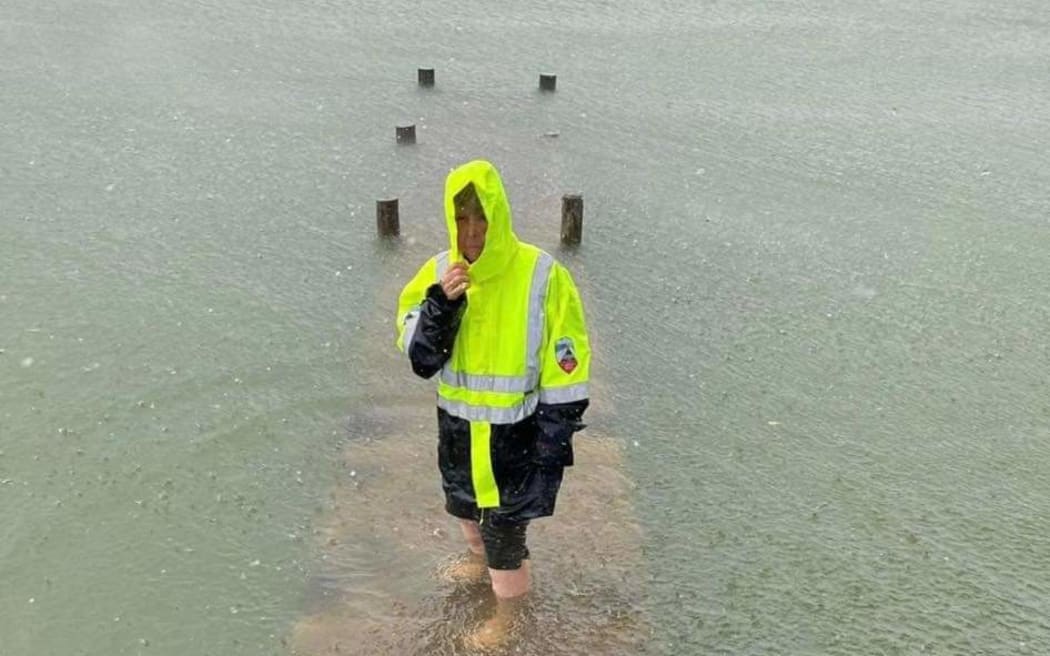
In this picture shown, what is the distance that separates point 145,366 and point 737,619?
371 cm

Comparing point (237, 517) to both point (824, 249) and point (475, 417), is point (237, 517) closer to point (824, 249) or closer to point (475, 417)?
point (475, 417)

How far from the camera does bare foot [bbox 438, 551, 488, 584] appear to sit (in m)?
4.62

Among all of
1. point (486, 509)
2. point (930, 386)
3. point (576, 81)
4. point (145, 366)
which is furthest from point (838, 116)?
point (486, 509)

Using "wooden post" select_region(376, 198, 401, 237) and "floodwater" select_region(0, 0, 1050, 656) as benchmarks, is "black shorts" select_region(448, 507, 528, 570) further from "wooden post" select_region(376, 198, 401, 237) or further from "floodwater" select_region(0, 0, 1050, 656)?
"wooden post" select_region(376, 198, 401, 237)

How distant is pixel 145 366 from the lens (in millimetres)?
6293

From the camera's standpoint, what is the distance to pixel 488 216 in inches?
137

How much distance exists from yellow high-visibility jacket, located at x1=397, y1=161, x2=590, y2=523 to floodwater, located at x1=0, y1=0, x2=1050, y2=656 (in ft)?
2.88

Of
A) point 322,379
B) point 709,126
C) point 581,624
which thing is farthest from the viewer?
point 709,126

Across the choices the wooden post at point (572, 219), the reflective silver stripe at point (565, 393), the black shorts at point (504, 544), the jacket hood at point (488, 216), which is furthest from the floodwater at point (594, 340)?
the jacket hood at point (488, 216)

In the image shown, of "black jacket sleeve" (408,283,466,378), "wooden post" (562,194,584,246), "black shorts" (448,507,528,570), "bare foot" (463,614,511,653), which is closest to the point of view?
"black jacket sleeve" (408,283,466,378)

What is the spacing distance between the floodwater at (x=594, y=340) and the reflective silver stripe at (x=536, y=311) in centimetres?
129

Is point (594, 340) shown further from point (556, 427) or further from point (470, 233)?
point (470, 233)

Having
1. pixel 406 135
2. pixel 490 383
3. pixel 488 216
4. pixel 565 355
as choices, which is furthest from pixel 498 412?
pixel 406 135

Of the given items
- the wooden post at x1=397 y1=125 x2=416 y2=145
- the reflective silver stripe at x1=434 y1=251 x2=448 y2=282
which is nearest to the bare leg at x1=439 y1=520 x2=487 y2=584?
the reflective silver stripe at x1=434 y1=251 x2=448 y2=282
